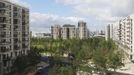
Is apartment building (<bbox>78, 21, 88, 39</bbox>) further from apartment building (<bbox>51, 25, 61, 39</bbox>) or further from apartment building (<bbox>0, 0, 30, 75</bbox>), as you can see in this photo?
apartment building (<bbox>0, 0, 30, 75</bbox>)

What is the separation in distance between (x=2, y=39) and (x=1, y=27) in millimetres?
1769

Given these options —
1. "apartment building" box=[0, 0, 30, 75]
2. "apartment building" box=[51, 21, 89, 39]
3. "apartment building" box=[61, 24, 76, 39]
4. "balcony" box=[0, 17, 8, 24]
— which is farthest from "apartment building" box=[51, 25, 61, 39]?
"balcony" box=[0, 17, 8, 24]

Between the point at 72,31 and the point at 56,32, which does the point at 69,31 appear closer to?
the point at 72,31

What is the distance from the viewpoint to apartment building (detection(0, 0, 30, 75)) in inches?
1580

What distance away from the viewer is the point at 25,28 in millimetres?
50188

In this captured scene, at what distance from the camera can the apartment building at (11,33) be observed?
4012cm

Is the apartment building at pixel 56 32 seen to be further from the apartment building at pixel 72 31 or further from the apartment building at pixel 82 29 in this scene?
the apartment building at pixel 82 29

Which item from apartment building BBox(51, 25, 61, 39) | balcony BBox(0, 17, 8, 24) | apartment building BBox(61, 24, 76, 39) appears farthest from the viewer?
apartment building BBox(51, 25, 61, 39)

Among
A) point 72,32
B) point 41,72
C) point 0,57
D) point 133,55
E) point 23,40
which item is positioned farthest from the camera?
point 72,32

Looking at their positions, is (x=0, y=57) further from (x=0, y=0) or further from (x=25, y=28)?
(x=25, y=28)

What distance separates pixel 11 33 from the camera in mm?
43594

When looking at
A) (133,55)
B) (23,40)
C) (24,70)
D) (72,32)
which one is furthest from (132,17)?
(72,32)

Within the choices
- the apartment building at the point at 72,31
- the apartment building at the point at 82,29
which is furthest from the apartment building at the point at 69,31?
the apartment building at the point at 82,29

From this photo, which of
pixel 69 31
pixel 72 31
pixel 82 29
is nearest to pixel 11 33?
pixel 82 29
